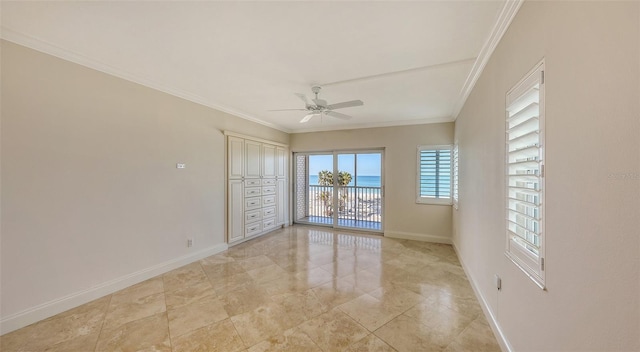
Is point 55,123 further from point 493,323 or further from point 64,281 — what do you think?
point 493,323

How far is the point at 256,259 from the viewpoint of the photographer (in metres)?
3.75

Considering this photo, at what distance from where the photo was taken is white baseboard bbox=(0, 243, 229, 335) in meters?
2.03

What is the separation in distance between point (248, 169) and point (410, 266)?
3.42 metres

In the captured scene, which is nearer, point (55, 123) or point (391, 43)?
point (391, 43)

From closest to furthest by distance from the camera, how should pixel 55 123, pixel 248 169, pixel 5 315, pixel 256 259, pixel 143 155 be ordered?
pixel 5 315 → pixel 55 123 → pixel 143 155 → pixel 256 259 → pixel 248 169

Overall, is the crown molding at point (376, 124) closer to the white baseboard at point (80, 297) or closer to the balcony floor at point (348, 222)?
the balcony floor at point (348, 222)

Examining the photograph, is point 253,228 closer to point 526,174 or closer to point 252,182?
point 252,182

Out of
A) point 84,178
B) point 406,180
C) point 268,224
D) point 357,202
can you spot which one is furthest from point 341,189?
point 84,178

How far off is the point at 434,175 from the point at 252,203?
383cm

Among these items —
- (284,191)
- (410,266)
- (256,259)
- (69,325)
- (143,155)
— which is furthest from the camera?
(284,191)

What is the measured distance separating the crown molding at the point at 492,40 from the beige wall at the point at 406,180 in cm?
171

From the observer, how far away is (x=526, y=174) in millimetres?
1434

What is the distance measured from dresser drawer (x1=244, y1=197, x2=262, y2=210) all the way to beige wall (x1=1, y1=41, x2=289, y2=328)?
1.11 metres

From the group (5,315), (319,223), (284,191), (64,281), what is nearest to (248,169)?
(284,191)
